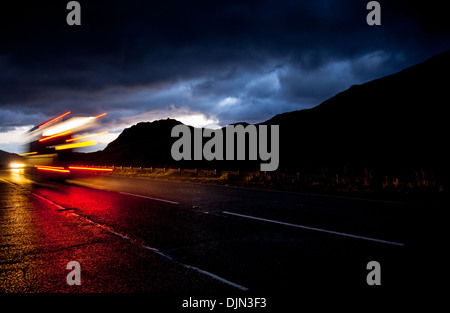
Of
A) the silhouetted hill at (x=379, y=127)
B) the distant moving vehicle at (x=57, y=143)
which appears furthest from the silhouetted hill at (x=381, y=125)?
the distant moving vehicle at (x=57, y=143)

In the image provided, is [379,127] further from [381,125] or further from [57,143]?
[57,143]

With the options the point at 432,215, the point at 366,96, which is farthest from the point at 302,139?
the point at 432,215

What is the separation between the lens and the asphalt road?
11.5ft

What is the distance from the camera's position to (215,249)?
4938mm

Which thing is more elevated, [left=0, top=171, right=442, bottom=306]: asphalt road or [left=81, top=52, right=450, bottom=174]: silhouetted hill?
[left=81, top=52, right=450, bottom=174]: silhouetted hill

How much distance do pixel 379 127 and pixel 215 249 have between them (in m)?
48.4

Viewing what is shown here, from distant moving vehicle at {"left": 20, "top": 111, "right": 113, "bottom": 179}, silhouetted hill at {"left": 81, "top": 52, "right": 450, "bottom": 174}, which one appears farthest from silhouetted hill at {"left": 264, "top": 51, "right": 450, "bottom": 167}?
distant moving vehicle at {"left": 20, "top": 111, "right": 113, "bottom": 179}

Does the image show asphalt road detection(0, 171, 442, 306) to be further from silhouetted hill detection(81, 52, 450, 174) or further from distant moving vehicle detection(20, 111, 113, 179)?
silhouetted hill detection(81, 52, 450, 174)

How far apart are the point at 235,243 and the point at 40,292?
10.3 ft

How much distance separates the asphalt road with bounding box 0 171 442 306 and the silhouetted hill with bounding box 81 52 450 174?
103 feet

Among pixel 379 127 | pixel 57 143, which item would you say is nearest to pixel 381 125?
pixel 379 127

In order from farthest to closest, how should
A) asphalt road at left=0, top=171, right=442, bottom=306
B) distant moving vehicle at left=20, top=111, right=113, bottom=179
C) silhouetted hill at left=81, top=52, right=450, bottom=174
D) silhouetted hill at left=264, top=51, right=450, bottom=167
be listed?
silhouetted hill at left=264, top=51, right=450, bottom=167
silhouetted hill at left=81, top=52, right=450, bottom=174
distant moving vehicle at left=20, top=111, right=113, bottom=179
asphalt road at left=0, top=171, right=442, bottom=306

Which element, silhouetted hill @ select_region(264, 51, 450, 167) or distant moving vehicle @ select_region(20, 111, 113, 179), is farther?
silhouetted hill @ select_region(264, 51, 450, 167)
